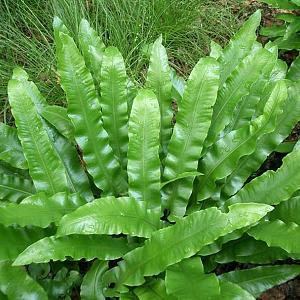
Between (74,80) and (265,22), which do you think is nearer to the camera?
(74,80)

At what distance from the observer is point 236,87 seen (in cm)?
226

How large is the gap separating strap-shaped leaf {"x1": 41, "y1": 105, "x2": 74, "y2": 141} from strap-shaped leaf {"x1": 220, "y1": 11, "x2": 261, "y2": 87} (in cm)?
80

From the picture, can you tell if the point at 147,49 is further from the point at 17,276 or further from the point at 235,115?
the point at 17,276

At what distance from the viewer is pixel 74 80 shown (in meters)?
2.18

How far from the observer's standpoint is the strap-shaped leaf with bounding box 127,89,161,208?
6.64 ft

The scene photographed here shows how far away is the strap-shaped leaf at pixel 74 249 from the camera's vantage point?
1783 mm

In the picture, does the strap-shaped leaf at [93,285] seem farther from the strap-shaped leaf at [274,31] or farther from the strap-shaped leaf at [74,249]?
the strap-shaped leaf at [274,31]

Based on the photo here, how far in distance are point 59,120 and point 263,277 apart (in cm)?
118

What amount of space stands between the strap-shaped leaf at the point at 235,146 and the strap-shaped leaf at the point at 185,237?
1.12 ft

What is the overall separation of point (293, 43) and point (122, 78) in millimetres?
1265

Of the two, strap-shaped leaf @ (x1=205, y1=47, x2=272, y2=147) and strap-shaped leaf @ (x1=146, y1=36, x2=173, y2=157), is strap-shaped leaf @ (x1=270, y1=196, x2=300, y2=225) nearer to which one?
strap-shaped leaf @ (x1=205, y1=47, x2=272, y2=147)

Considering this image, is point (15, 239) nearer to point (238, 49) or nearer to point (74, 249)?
point (74, 249)

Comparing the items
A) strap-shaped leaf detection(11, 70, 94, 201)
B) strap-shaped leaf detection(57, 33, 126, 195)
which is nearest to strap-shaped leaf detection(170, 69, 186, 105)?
strap-shaped leaf detection(57, 33, 126, 195)

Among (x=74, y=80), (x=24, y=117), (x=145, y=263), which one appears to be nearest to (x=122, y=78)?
(x=74, y=80)
